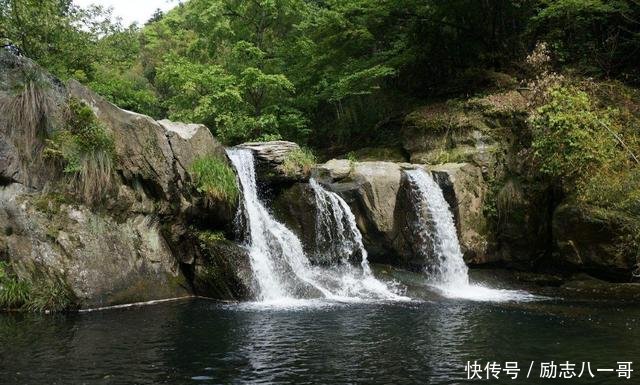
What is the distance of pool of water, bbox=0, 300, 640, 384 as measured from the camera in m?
6.46

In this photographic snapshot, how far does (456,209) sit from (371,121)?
737 cm

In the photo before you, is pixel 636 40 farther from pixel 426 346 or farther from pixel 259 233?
pixel 426 346

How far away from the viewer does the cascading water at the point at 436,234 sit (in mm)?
15000

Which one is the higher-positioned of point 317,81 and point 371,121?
point 317,81

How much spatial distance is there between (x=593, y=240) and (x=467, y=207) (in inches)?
133

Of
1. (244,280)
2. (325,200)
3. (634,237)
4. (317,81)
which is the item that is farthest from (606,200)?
(317,81)

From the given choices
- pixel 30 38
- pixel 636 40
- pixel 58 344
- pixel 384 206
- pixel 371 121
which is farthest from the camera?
pixel 371 121

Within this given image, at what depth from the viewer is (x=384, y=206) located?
15125 millimetres

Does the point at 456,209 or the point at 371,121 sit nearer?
the point at 456,209

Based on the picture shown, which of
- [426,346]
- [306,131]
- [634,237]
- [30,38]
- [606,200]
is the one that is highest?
[30,38]

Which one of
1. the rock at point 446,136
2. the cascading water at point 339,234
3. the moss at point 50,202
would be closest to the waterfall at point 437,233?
the cascading water at point 339,234

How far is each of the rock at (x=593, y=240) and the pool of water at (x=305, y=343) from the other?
2.94 m

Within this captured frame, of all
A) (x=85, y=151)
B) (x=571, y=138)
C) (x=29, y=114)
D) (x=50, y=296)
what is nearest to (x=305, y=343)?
(x=50, y=296)

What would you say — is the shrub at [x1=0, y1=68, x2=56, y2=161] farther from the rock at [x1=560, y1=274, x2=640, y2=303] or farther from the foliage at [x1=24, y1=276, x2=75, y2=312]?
the rock at [x1=560, y1=274, x2=640, y2=303]
